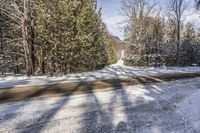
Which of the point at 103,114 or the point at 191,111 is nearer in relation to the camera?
the point at 103,114

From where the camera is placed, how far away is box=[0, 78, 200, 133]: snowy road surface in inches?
223

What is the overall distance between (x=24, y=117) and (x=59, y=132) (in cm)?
134

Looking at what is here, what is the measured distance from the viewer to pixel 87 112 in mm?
6824

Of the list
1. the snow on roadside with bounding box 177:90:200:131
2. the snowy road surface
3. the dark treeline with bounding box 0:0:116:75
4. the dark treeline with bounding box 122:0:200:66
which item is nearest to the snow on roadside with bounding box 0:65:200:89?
the dark treeline with bounding box 0:0:116:75

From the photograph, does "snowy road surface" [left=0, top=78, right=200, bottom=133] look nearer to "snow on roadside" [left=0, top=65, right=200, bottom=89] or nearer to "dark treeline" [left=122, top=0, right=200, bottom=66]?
"snow on roadside" [left=0, top=65, right=200, bottom=89]

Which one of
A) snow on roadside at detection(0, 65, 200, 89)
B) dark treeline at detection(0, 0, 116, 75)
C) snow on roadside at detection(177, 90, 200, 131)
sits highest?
dark treeline at detection(0, 0, 116, 75)

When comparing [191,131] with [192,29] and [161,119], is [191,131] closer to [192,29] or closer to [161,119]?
[161,119]

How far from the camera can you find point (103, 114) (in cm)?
670

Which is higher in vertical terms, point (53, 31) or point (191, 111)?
point (53, 31)

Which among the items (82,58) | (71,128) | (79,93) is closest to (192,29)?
(82,58)

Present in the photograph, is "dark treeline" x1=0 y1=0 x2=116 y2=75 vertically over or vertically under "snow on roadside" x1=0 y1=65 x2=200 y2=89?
over

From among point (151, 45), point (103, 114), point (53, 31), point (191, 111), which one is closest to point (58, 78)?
point (53, 31)

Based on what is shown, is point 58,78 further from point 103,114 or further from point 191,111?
point 191,111

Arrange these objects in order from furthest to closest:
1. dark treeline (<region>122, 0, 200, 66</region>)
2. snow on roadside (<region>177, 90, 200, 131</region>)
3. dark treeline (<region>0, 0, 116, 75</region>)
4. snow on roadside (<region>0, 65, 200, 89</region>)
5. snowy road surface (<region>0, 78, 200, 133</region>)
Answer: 1. dark treeline (<region>122, 0, 200, 66</region>)
2. dark treeline (<region>0, 0, 116, 75</region>)
3. snow on roadside (<region>0, 65, 200, 89</region>)
4. snow on roadside (<region>177, 90, 200, 131</region>)
5. snowy road surface (<region>0, 78, 200, 133</region>)
